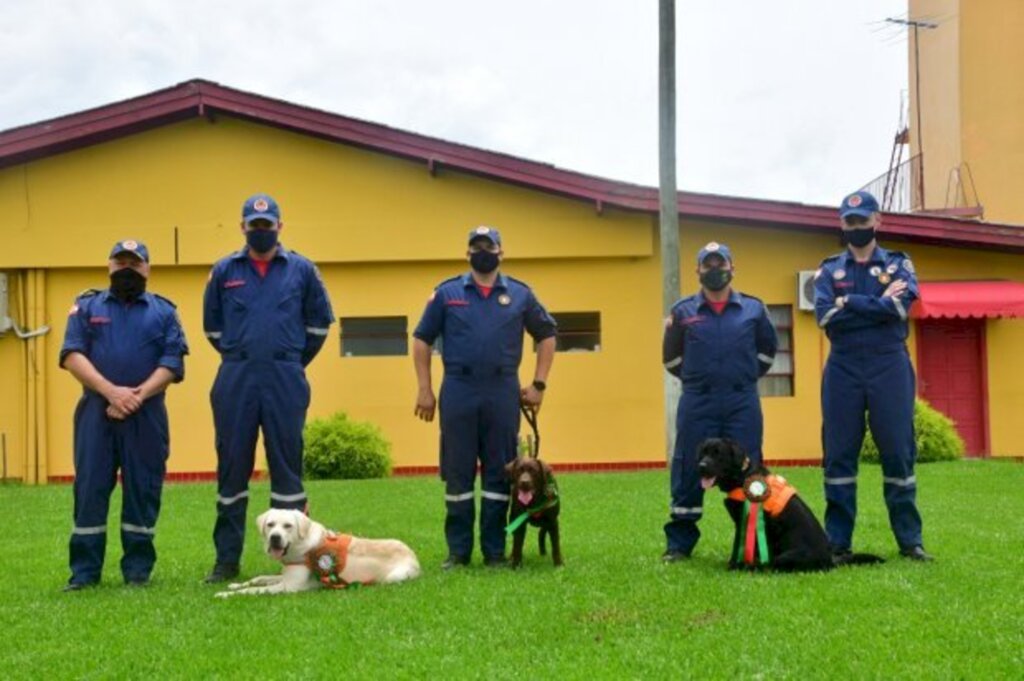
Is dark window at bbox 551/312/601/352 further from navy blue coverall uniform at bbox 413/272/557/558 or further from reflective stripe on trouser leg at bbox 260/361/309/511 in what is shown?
reflective stripe on trouser leg at bbox 260/361/309/511

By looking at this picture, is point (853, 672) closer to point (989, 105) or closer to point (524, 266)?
point (524, 266)

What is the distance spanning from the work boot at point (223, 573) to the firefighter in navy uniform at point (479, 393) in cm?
134

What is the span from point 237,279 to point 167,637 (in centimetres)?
254

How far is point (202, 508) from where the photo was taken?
487 inches

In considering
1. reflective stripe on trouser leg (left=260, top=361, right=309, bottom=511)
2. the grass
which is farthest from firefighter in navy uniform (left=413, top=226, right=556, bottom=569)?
reflective stripe on trouser leg (left=260, top=361, right=309, bottom=511)

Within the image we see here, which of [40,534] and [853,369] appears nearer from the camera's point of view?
[853,369]

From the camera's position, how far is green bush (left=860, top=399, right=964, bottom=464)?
16.1m

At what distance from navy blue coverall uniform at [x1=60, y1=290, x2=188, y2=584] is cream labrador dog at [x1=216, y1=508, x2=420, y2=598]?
0.73m

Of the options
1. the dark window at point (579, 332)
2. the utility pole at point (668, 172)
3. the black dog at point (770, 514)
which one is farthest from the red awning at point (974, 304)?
the black dog at point (770, 514)

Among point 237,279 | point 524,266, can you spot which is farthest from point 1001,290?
point 237,279

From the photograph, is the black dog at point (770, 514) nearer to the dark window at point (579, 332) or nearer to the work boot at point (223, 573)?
the work boot at point (223, 573)

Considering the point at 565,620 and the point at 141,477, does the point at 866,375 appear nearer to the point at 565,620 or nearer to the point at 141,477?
the point at 565,620

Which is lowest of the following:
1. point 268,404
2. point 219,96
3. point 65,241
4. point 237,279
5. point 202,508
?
point 202,508

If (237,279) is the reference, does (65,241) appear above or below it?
above
